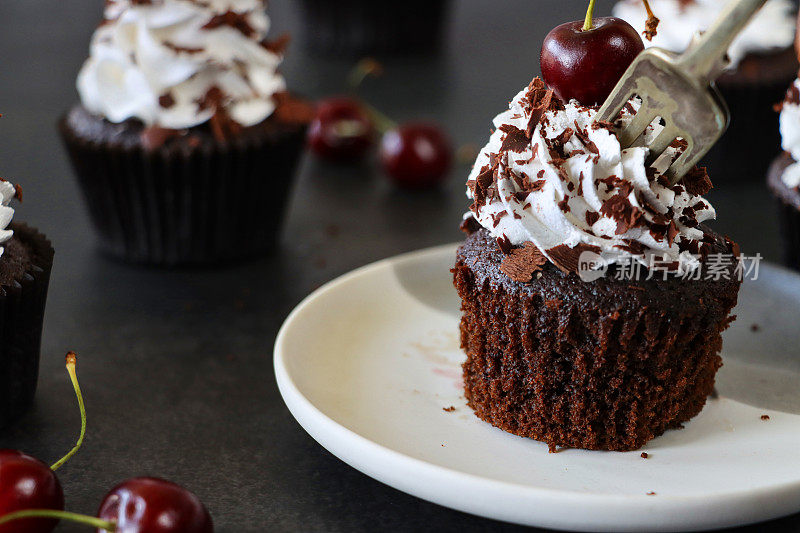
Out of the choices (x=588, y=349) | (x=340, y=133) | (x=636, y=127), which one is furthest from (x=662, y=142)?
(x=340, y=133)

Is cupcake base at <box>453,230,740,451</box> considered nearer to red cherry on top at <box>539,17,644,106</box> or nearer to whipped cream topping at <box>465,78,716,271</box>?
whipped cream topping at <box>465,78,716,271</box>

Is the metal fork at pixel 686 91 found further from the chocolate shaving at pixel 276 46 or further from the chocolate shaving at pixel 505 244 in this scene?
the chocolate shaving at pixel 276 46

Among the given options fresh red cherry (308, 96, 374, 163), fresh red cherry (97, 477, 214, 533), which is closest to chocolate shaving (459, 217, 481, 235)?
fresh red cherry (97, 477, 214, 533)

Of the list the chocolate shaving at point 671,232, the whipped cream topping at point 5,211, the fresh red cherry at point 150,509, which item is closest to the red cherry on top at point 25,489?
the fresh red cherry at point 150,509

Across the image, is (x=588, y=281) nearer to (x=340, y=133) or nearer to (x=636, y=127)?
(x=636, y=127)

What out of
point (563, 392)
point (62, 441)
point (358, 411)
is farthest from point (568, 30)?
point (62, 441)

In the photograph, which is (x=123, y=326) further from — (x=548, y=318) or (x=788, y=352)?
(x=788, y=352)
